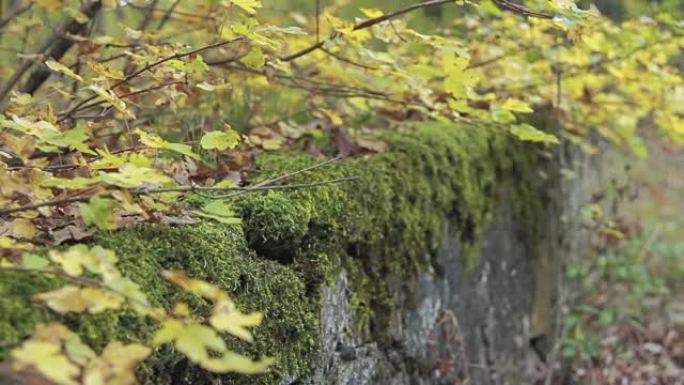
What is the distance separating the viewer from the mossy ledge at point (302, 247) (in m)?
1.38

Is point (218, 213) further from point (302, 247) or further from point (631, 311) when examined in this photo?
point (631, 311)

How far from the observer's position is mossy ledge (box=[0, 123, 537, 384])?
1376mm

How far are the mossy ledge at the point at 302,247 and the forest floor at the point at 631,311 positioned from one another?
5.14ft

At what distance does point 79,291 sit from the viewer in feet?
3.57

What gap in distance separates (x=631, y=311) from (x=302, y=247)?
3752 millimetres

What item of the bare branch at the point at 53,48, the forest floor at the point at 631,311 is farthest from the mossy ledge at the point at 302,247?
the forest floor at the point at 631,311

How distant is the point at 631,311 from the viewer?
509 centimetres

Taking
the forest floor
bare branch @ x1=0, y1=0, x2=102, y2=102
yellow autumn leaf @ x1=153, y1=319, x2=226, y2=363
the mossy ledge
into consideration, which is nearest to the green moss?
the mossy ledge

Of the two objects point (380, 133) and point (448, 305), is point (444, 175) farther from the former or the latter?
point (448, 305)

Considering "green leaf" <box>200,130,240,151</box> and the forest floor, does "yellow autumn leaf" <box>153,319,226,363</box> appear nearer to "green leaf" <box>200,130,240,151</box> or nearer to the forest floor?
"green leaf" <box>200,130,240,151</box>

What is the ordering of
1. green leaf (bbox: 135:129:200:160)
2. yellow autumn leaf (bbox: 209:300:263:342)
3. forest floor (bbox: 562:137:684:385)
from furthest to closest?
forest floor (bbox: 562:137:684:385)
green leaf (bbox: 135:129:200:160)
yellow autumn leaf (bbox: 209:300:263:342)

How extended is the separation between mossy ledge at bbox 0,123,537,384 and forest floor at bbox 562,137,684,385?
1567mm

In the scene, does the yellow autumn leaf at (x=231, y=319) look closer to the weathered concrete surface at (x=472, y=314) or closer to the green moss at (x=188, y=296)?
the green moss at (x=188, y=296)

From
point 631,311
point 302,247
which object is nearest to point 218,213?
point 302,247
